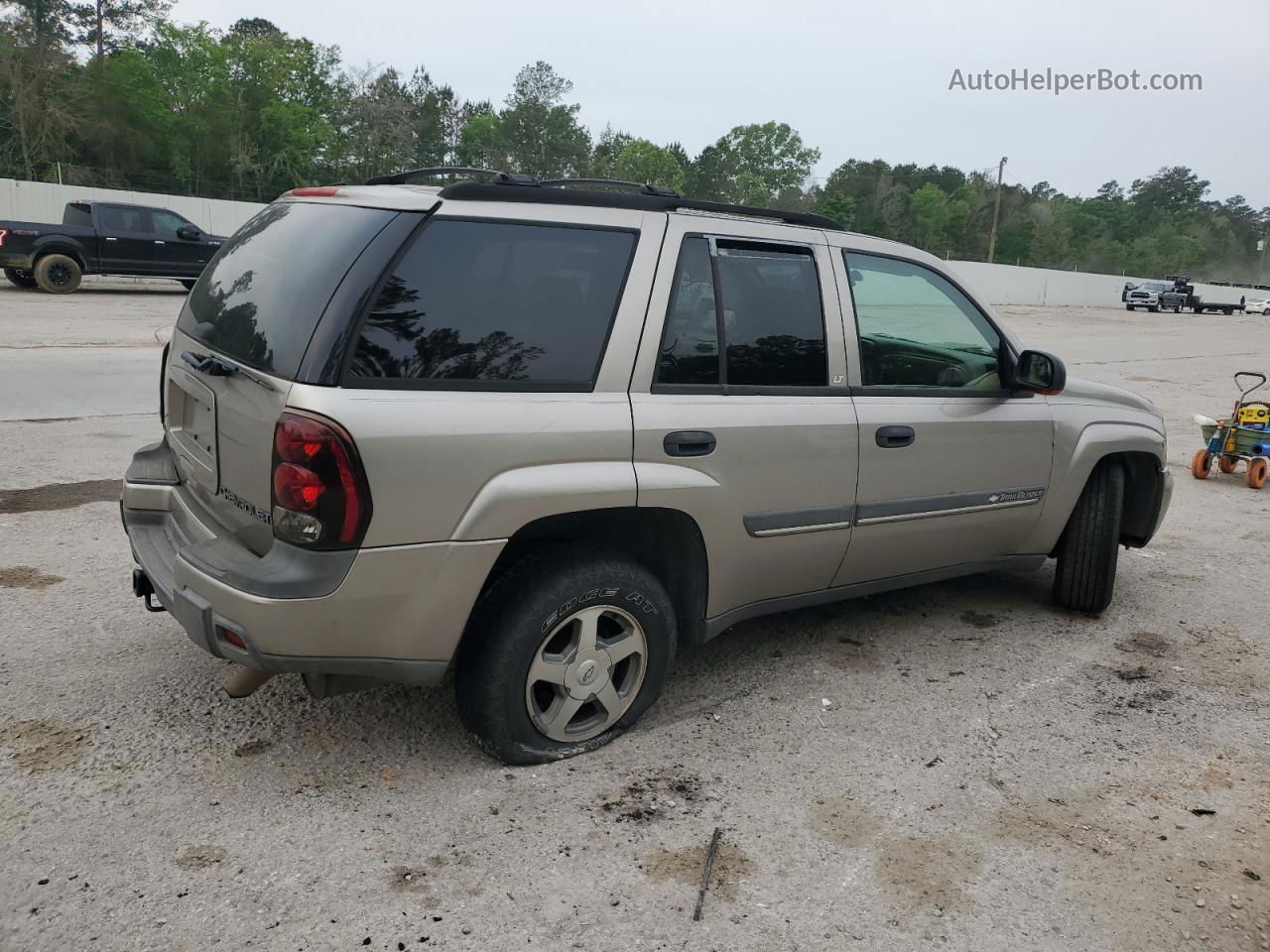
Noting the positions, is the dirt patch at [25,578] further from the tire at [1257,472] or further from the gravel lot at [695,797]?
the tire at [1257,472]

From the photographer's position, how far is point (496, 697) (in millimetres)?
2969

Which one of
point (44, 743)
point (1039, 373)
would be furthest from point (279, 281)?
point (1039, 373)

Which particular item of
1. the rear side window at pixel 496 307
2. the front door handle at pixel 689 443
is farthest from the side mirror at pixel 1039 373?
the rear side window at pixel 496 307

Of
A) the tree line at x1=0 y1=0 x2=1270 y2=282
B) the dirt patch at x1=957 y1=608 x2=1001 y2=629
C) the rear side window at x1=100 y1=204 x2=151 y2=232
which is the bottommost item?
the dirt patch at x1=957 y1=608 x2=1001 y2=629

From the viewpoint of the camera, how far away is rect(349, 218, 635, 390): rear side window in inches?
109

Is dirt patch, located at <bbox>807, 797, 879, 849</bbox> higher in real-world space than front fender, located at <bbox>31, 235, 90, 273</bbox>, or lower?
lower

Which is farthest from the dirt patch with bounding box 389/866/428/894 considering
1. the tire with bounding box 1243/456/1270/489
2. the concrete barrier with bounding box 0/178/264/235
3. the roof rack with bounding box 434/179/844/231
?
the concrete barrier with bounding box 0/178/264/235

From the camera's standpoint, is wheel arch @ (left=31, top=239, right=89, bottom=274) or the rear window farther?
wheel arch @ (left=31, top=239, right=89, bottom=274)

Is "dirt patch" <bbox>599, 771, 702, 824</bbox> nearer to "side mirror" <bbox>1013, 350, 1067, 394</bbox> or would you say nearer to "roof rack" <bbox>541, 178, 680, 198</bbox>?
"roof rack" <bbox>541, 178, 680, 198</bbox>

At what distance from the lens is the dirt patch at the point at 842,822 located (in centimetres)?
288

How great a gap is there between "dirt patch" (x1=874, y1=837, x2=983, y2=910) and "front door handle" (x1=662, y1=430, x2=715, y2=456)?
1.31m

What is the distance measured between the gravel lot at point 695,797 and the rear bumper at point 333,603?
479mm

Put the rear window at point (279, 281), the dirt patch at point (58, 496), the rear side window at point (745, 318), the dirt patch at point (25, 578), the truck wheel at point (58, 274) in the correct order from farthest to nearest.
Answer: the truck wheel at point (58, 274) < the dirt patch at point (58, 496) < the dirt patch at point (25, 578) < the rear side window at point (745, 318) < the rear window at point (279, 281)

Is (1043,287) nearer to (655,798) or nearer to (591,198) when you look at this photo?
(591,198)
